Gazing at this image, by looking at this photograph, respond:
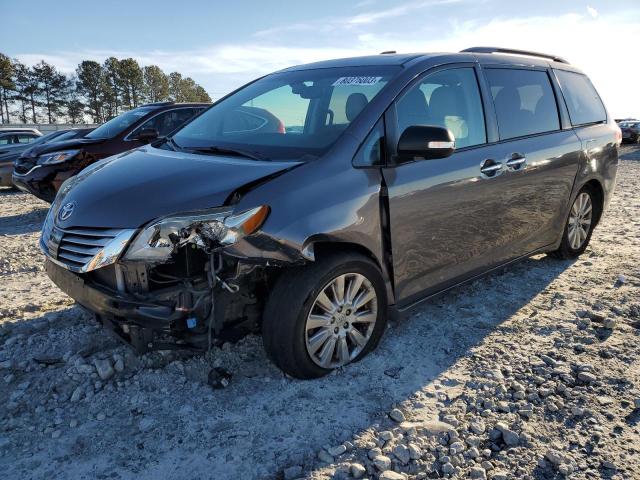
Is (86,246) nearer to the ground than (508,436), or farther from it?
farther from it

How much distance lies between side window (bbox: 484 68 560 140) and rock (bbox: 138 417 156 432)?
3038 mm

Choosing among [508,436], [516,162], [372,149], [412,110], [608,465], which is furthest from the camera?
[516,162]

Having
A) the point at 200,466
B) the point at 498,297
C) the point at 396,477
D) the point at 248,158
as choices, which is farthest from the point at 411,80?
the point at 200,466

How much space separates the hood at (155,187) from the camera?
101 inches

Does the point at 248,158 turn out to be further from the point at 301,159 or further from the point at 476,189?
the point at 476,189

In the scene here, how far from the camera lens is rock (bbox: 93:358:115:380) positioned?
2965 mm

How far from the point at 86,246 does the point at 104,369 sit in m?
0.78

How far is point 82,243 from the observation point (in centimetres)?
268

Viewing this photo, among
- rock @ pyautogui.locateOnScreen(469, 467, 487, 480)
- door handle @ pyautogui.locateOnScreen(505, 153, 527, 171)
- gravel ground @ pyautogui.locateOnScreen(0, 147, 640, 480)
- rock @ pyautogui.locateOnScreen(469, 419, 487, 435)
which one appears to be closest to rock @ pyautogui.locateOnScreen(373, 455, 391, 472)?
gravel ground @ pyautogui.locateOnScreen(0, 147, 640, 480)

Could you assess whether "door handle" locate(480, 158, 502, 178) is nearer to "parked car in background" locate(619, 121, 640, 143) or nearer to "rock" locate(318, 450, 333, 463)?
"rock" locate(318, 450, 333, 463)

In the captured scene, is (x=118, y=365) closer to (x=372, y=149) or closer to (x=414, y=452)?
(x=414, y=452)

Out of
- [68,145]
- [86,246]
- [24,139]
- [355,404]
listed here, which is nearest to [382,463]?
[355,404]

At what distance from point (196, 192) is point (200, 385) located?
111 centimetres

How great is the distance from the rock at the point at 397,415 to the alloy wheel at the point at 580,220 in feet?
10.4
